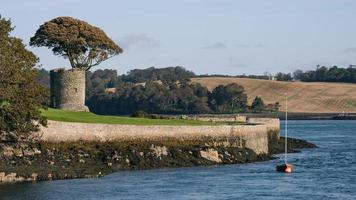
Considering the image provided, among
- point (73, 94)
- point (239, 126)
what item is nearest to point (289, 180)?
point (239, 126)

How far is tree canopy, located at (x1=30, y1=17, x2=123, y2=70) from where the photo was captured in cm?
8144

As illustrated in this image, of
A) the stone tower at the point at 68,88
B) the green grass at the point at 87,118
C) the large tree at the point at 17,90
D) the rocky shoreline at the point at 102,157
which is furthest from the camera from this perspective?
the stone tower at the point at 68,88

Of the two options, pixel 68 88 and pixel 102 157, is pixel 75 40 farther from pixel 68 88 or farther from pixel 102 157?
pixel 102 157

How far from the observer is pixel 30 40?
273ft

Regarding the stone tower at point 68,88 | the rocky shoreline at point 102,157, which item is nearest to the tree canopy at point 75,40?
the stone tower at point 68,88

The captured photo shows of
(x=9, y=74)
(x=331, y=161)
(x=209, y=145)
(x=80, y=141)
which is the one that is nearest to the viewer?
(x=9, y=74)

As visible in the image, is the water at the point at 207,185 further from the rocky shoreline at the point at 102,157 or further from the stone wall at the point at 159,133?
the stone wall at the point at 159,133

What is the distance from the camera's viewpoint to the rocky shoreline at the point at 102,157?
179 ft

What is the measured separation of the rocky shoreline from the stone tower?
12.2m

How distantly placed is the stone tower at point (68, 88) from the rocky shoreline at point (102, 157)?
12244mm

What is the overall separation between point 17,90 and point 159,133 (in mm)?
12217

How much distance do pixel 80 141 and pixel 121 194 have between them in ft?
42.1

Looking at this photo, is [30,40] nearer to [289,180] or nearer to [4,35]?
[4,35]

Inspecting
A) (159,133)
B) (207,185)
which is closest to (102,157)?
(159,133)
